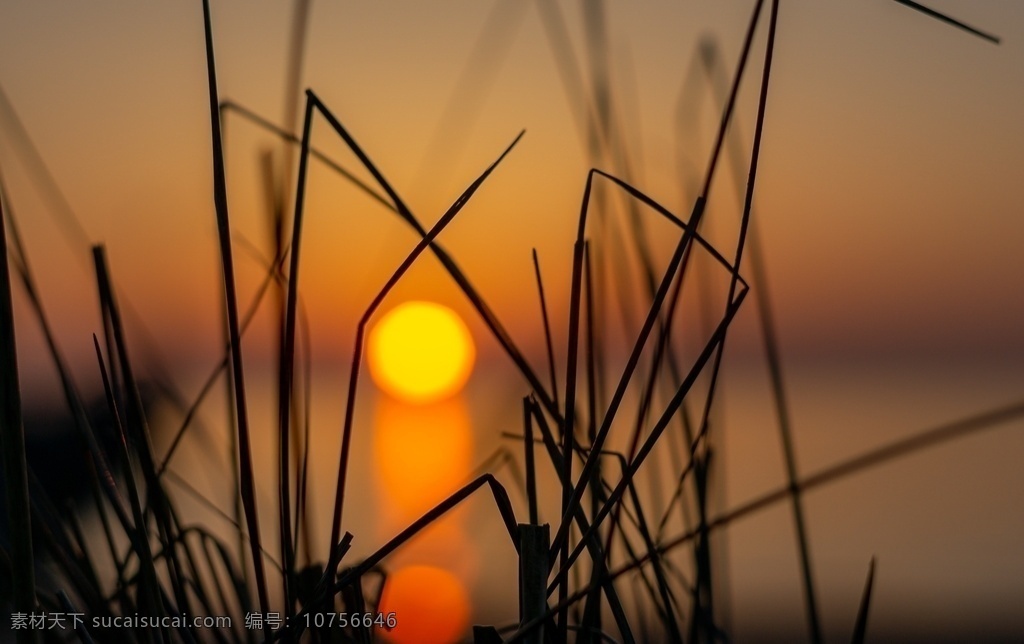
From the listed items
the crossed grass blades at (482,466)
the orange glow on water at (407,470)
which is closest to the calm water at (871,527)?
the orange glow on water at (407,470)

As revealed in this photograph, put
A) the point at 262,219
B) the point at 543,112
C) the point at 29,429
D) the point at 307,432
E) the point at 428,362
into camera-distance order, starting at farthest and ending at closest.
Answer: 1. the point at 428,362
2. the point at 29,429
3. the point at 543,112
4. the point at 262,219
5. the point at 307,432

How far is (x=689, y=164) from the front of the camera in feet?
2.71

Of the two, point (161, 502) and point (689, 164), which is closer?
point (161, 502)

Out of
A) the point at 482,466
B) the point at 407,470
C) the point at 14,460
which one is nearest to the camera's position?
the point at 14,460

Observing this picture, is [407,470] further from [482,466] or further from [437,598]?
[482,466]

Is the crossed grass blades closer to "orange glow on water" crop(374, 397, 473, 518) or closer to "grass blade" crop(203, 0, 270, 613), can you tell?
"grass blade" crop(203, 0, 270, 613)

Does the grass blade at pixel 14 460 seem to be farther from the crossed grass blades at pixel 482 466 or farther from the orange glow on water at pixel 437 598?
the orange glow on water at pixel 437 598

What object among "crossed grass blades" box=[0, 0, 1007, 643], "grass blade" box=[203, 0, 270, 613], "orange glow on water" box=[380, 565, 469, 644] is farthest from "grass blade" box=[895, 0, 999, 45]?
"orange glow on water" box=[380, 565, 469, 644]

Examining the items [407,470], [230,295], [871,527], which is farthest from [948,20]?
[871,527]

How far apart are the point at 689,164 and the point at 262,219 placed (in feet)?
1.19

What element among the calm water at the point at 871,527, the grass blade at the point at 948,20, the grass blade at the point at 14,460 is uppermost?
the calm water at the point at 871,527

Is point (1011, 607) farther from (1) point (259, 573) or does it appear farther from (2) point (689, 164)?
(1) point (259, 573)

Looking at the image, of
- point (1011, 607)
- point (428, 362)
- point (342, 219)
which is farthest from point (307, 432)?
point (428, 362)

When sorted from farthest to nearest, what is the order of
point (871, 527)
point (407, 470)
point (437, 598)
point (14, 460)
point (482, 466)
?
point (871, 527)
point (407, 470)
point (437, 598)
point (482, 466)
point (14, 460)
